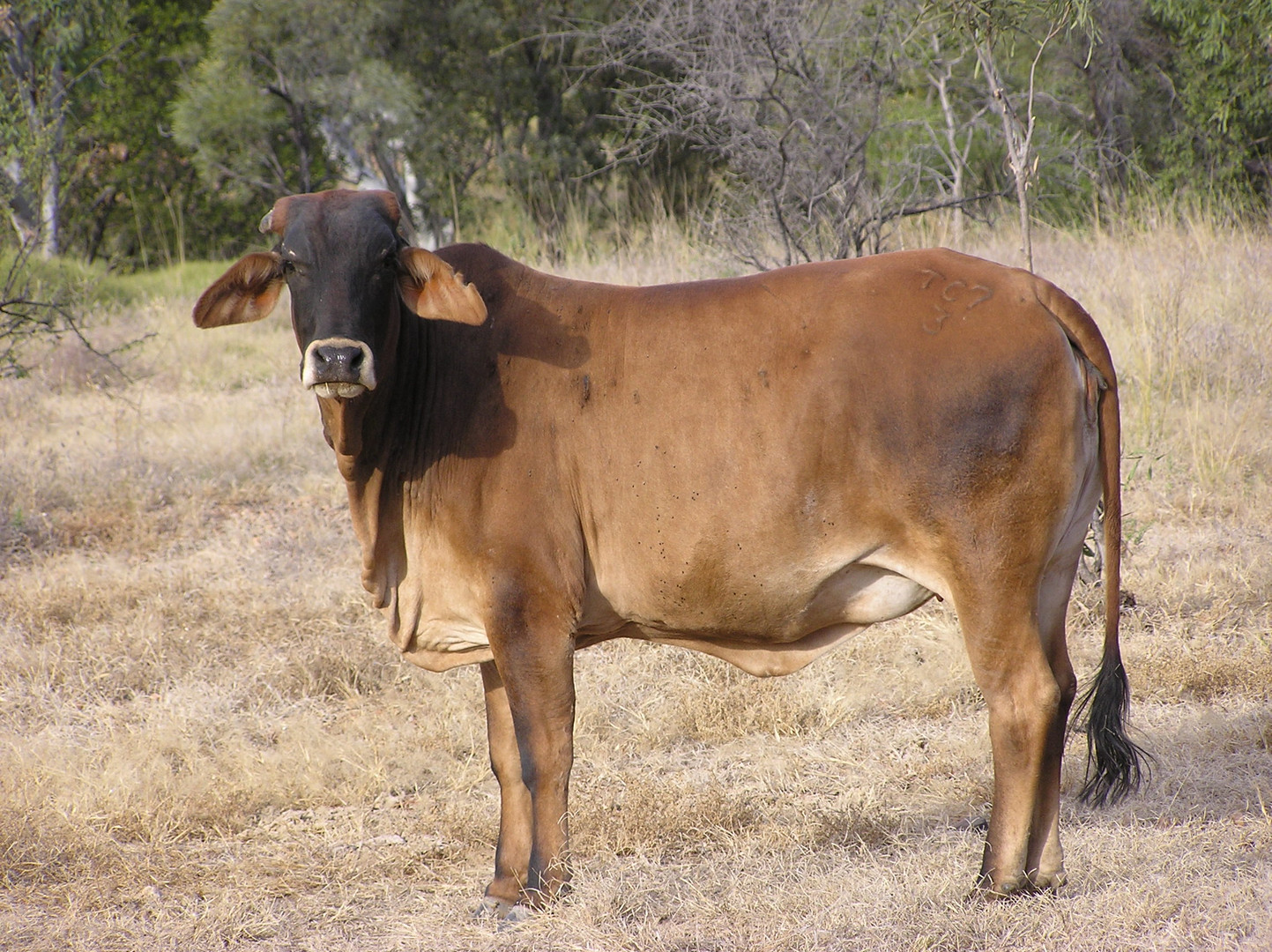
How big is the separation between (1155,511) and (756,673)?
3.84 metres

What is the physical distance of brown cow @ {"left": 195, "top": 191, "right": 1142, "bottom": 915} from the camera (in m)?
3.13

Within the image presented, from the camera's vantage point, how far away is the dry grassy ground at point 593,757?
3348 millimetres

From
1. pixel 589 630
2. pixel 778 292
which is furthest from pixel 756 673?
pixel 778 292

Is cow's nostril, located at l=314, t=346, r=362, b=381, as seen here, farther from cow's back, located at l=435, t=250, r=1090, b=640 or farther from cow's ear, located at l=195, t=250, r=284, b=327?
cow's back, located at l=435, t=250, r=1090, b=640

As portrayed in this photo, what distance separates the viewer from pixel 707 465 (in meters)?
3.27

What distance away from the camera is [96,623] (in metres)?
5.64

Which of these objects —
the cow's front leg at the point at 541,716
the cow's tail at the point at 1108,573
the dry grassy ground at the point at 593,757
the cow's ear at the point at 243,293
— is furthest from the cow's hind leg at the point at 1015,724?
the cow's ear at the point at 243,293

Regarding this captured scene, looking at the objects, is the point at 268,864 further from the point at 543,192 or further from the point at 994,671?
the point at 543,192

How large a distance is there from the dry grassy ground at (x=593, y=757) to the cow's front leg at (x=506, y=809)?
15 cm

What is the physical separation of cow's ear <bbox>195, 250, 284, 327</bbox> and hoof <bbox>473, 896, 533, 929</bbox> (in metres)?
1.83

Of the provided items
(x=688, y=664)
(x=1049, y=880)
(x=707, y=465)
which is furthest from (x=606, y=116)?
(x=1049, y=880)

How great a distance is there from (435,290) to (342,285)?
269 mm

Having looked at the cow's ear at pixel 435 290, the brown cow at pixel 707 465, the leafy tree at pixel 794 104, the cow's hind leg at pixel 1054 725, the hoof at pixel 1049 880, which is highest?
the leafy tree at pixel 794 104

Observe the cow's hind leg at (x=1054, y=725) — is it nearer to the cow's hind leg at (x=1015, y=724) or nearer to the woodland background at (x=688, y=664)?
the cow's hind leg at (x=1015, y=724)
